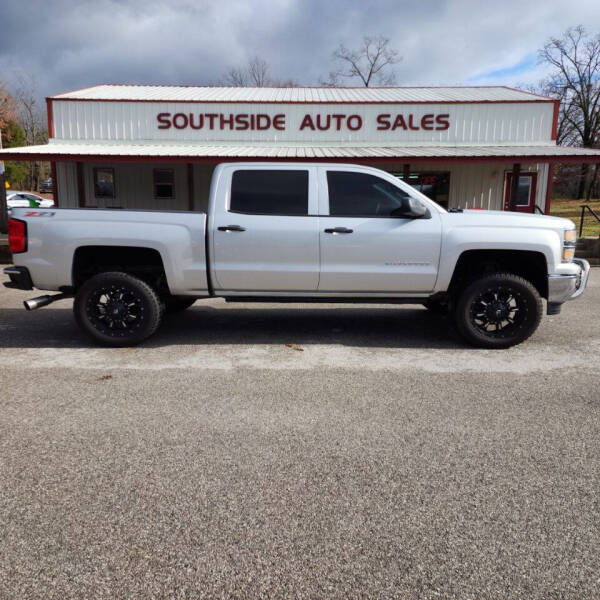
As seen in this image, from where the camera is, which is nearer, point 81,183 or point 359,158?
point 359,158

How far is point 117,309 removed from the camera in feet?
18.2

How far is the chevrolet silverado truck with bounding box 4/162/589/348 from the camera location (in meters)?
5.44

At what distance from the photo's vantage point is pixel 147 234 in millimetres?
5445

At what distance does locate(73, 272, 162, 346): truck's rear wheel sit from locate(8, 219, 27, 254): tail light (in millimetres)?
728

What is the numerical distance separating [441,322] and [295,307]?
7.09ft

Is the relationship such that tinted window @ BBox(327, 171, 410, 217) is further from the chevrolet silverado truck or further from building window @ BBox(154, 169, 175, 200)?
building window @ BBox(154, 169, 175, 200)

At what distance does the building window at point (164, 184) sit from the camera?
20109 mm

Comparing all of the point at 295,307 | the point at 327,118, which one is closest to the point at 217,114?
the point at 327,118

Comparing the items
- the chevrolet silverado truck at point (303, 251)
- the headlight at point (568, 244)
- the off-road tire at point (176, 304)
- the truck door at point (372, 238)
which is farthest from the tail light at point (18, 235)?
the headlight at point (568, 244)

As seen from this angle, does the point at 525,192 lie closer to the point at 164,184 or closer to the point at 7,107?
the point at 164,184

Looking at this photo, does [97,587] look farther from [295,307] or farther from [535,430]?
[295,307]

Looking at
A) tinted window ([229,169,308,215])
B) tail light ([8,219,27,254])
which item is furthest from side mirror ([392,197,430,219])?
tail light ([8,219,27,254])

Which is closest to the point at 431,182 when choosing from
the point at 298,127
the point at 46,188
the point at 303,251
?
the point at 298,127

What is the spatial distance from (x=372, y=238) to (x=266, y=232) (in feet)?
3.66
